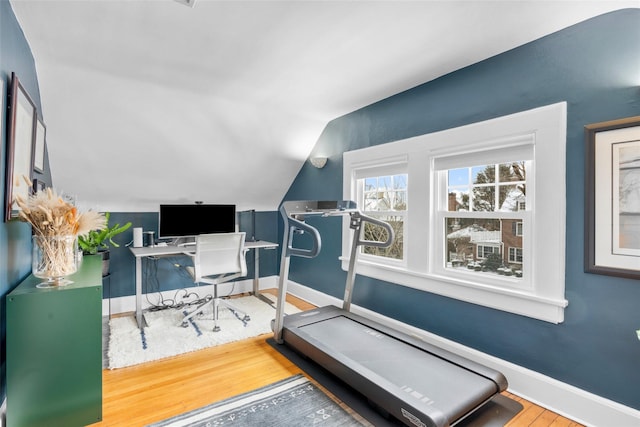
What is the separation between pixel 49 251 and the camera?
171 cm

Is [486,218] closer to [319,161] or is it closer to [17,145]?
[319,161]

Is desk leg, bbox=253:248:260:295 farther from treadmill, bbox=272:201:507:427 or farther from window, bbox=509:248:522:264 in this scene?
window, bbox=509:248:522:264

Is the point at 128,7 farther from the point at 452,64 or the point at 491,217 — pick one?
the point at 491,217

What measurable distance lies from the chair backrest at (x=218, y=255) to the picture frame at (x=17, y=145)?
156 centimetres

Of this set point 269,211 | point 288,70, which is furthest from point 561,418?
point 269,211

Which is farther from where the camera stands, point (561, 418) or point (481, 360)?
point (481, 360)

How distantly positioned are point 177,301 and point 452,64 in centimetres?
405

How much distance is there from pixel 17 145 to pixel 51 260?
660 millimetres

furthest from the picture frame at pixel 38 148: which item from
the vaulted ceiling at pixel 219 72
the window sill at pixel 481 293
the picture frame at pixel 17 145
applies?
the window sill at pixel 481 293

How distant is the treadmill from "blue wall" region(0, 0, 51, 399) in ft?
5.56

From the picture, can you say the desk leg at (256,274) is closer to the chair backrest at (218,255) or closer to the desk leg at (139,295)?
the chair backrest at (218,255)

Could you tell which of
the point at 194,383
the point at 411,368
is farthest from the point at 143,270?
the point at 411,368

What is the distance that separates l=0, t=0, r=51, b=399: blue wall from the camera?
5.09 ft

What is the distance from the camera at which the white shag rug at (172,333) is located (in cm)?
276
